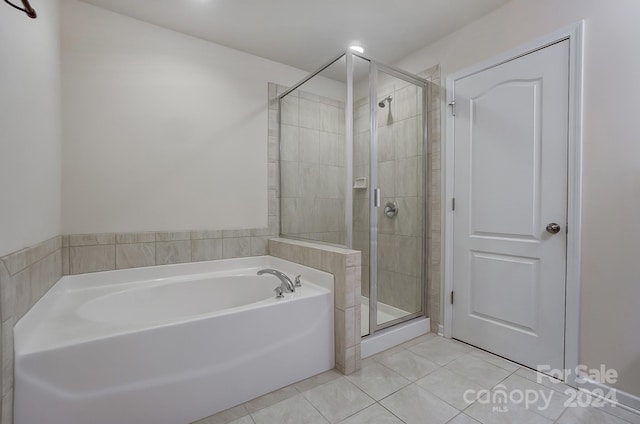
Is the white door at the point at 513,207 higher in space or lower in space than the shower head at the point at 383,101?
lower

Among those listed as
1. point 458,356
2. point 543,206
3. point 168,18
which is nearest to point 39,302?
point 168,18

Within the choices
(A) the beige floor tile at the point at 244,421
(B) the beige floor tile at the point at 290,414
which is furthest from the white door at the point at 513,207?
(A) the beige floor tile at the point at 244,421

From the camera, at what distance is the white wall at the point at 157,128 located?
1.92 m

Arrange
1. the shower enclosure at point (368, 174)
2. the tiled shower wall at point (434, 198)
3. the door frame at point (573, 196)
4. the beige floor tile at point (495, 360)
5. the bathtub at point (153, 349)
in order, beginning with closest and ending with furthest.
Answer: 1. the bathtub at point (153, 349)
2. the door frame at point (573, 196)
3. the beige floor tile at point (495, 360)
4. the shower enclosure at point (368, 174)
5. the tiled shower wall at point (434, 198)

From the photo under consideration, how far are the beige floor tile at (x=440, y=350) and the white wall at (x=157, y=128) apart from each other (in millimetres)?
1701

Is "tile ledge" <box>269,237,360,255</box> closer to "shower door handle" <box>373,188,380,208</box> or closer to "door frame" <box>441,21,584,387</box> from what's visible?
"shower door handle" <box>373,188,380,208</box>

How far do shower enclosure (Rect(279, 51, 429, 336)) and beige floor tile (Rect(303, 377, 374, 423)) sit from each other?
A: 0.45 metres

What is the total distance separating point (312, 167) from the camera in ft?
8.04

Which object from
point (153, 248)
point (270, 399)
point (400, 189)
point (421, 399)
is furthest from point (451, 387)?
point (153, 248)

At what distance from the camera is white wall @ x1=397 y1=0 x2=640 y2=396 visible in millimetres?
1429

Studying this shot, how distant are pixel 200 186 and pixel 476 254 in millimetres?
2262

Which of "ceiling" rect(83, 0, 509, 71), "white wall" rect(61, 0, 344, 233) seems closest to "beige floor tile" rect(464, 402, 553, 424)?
"white wall" rect(61, 0, 344, 233)

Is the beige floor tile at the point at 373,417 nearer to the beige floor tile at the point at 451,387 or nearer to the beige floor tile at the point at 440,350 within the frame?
the beige floor tile at the point at 451,387

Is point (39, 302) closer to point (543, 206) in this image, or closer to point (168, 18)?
point (168, 18)
